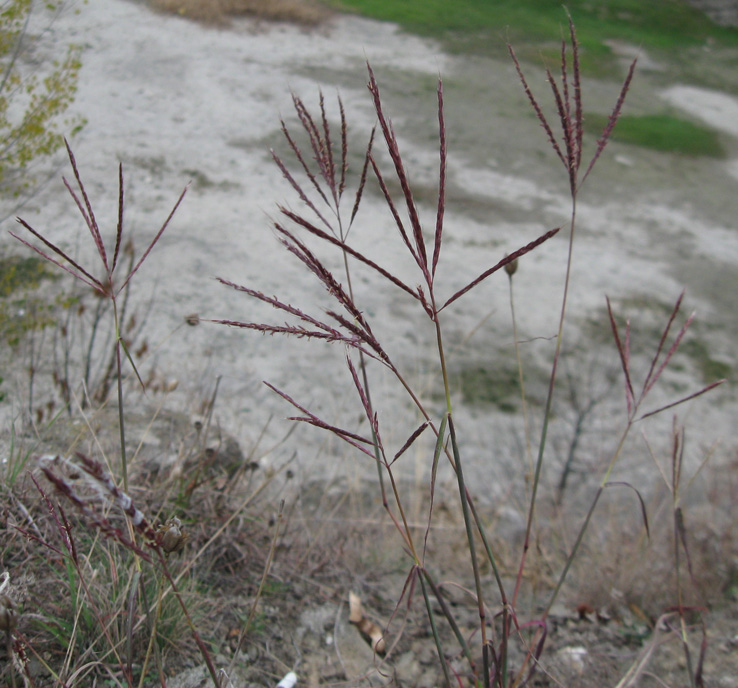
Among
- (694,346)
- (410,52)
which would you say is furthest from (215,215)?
(410,52)

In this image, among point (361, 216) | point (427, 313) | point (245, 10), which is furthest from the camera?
point (245, 10)

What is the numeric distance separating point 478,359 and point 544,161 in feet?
10.4

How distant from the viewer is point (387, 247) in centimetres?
510

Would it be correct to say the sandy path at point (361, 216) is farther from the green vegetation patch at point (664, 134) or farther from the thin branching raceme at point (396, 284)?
the thin branching raceme at point (396, 284)

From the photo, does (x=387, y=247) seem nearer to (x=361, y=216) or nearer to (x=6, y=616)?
(x=361, y=216)

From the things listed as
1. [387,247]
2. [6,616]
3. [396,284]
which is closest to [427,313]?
[396,284]

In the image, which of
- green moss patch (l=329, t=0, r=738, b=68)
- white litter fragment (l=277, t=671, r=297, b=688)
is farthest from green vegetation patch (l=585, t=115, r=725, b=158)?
white litter fragment (l=277, t=671, r=297, b=688)

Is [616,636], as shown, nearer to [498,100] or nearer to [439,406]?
[439,406]

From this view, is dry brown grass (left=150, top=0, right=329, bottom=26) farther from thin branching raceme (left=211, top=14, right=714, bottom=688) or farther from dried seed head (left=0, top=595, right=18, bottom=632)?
dried seed head (left=0, top=595, right=18, bottom=632)

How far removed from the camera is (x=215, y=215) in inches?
194

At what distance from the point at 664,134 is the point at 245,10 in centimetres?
495

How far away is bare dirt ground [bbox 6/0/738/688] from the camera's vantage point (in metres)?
2.11

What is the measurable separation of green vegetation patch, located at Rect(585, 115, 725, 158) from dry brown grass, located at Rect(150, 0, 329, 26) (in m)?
3.49

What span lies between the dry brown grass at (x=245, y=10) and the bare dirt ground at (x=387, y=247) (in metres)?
0.19
